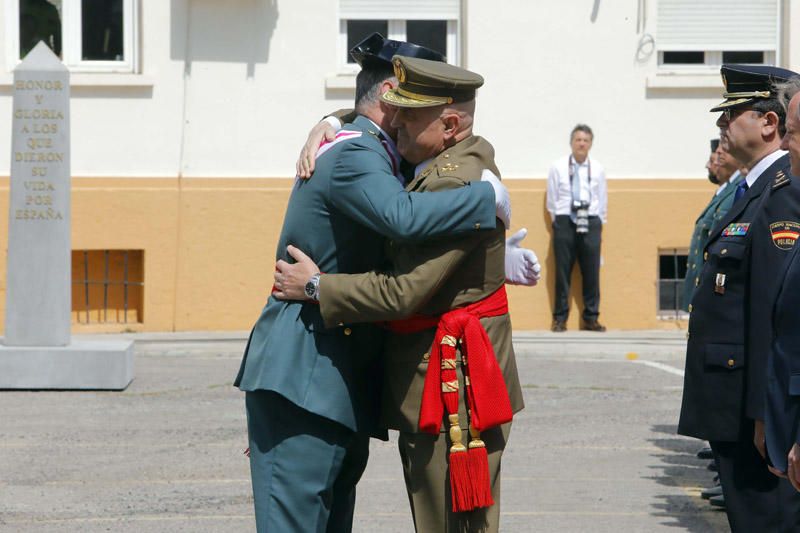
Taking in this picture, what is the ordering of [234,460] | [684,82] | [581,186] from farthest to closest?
[684,82]
[581,186]
[234,460]

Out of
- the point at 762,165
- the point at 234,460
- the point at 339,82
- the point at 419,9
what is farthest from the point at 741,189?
the point at 419,9

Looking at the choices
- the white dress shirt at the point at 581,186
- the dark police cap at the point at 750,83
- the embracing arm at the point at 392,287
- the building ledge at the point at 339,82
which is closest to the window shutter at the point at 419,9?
the building ledge at the point at 339,82

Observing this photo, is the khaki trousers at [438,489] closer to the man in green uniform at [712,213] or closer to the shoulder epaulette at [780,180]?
the shoulder epaulette at [780,180]

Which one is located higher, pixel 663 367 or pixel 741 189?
pixel 741 189

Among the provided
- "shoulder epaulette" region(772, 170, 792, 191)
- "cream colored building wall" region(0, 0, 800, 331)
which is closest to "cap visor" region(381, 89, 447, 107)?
"shoulder epaulette" region(772, 170, 792, 191)

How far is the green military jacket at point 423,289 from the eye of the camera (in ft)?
14.1

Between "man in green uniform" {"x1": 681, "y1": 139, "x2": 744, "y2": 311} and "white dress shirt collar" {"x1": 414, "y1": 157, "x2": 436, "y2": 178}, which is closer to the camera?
"white dress shirt collar" {"x1": 414, "y1": 157, "x2": 436, "y2": 178}

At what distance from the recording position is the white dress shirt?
13.8m

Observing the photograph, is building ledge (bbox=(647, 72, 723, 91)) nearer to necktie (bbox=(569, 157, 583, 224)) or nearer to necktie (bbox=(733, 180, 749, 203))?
necktie (bbox=(569, 157, 583, 224))

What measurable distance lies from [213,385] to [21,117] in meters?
2.50

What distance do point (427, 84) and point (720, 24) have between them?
10862mm

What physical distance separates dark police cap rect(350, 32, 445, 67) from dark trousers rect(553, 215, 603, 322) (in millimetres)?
9254

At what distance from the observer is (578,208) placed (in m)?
13.8

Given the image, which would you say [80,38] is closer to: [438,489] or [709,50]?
[709,50]
